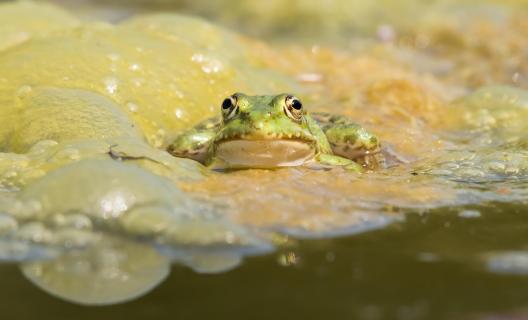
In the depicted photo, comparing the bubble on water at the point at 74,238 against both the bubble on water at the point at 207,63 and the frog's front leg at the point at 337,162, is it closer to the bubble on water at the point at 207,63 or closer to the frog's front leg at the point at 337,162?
the frog's front leg at the point at 337,162

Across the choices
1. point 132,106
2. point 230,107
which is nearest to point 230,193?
point 230,107

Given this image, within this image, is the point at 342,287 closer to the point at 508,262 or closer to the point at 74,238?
the point at 508,262

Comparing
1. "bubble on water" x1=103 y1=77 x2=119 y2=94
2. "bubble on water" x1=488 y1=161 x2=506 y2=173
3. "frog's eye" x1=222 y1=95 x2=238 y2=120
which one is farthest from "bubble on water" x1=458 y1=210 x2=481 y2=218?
"bubble on water" x1=103 y1=77 x2=119 y2=94

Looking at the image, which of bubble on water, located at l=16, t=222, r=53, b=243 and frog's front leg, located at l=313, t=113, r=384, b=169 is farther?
frog's front leg, located at l=313, t=113, r=384, b=169

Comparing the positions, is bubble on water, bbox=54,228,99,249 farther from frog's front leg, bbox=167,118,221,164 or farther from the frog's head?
frog's front leg, bbox=167,118,221,164

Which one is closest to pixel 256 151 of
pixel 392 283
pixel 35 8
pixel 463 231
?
pixel 463 231

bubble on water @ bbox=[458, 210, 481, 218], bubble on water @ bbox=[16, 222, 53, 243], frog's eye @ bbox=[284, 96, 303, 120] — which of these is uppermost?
frog's eye @ bbox=[284, 96, 303, 120]
